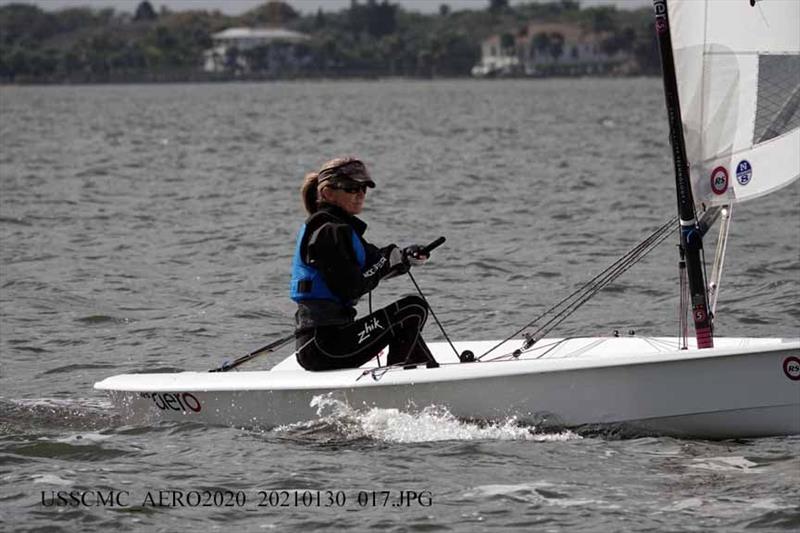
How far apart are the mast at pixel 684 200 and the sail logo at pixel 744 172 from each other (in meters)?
0.25

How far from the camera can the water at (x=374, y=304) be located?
7398 millimetres

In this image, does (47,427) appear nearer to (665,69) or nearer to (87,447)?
(87,447)

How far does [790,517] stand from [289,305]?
719cm

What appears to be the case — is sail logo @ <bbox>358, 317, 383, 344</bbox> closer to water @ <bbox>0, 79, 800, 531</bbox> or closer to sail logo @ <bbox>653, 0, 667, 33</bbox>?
water @ <bbox>0, 79, 800, 531</bbox>

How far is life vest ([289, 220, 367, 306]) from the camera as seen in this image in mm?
8445

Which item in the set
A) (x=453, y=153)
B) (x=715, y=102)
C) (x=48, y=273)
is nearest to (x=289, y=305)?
(x=48, y=273)

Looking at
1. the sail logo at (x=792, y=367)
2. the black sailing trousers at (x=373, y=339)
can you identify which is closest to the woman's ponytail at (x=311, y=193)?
the black sailing trousers at (x=373, y=339)

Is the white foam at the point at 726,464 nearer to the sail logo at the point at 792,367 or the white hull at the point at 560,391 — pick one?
the white hull at the point at 560,391

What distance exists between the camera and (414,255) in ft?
27.6

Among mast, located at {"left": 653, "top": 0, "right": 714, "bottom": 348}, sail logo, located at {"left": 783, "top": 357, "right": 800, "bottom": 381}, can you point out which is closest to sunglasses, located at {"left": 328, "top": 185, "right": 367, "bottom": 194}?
mast, located at {"left": 653, "top": 0, "right": 714, "bottom": 348}

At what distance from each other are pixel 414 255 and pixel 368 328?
48 centimetres

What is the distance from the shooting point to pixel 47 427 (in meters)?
9.06

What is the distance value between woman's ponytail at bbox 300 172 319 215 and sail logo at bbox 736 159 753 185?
2.17 meters

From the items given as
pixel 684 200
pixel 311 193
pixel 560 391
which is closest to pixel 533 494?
pixel 560 391
